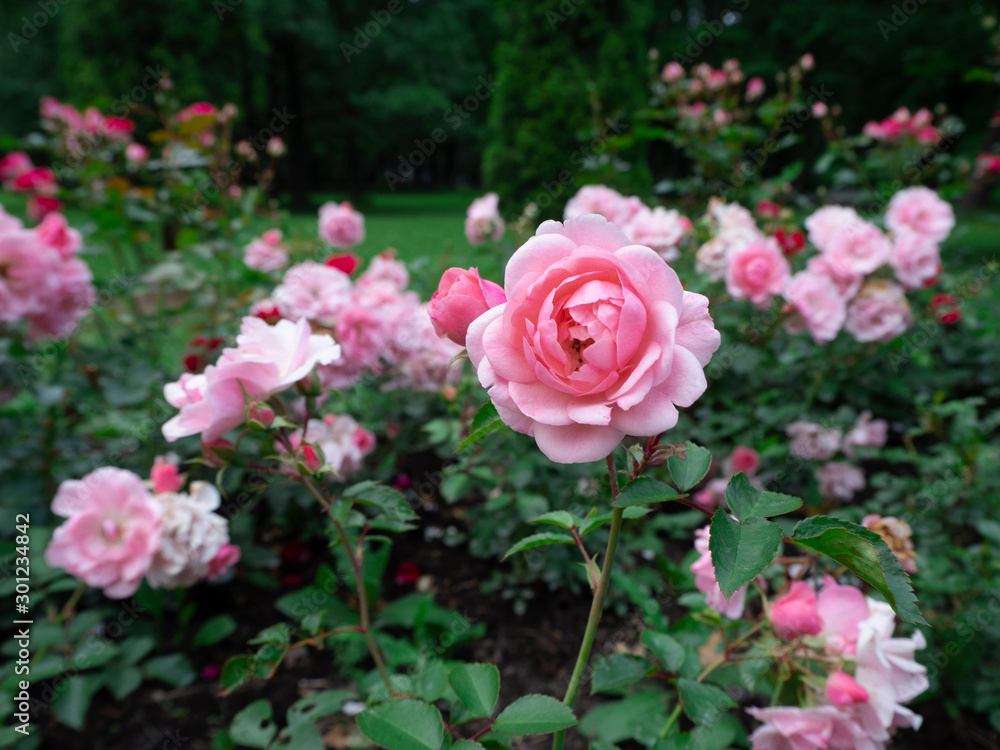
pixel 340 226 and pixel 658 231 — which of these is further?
pixel 340 226

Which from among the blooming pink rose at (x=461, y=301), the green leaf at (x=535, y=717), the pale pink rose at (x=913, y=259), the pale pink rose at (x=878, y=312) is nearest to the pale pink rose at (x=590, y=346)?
the blooming pink rose at (x=461, y=301)

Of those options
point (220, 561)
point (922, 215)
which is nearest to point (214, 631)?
point (220, 561)

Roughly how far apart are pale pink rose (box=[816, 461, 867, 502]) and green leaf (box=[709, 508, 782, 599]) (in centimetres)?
153

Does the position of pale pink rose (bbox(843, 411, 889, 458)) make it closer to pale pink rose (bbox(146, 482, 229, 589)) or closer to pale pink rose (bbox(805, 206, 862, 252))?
pale pink rose (bbox(805, 206, 862, 252))

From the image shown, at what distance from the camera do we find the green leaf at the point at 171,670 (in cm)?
132

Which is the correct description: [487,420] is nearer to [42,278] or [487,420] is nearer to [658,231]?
[658,231]

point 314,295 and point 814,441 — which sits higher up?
point 314,295

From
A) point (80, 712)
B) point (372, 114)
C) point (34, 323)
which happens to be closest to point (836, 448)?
point (80, 712)

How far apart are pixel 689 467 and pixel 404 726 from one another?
1.20ft

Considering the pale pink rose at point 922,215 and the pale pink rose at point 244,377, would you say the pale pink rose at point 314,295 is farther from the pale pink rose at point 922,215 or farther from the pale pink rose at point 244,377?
the pale pink rose at point 922,215

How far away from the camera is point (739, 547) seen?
453mm

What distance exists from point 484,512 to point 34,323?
132 centimetres

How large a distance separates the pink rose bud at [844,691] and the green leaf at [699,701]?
12 centimetres

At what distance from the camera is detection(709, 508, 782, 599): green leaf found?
415mm
